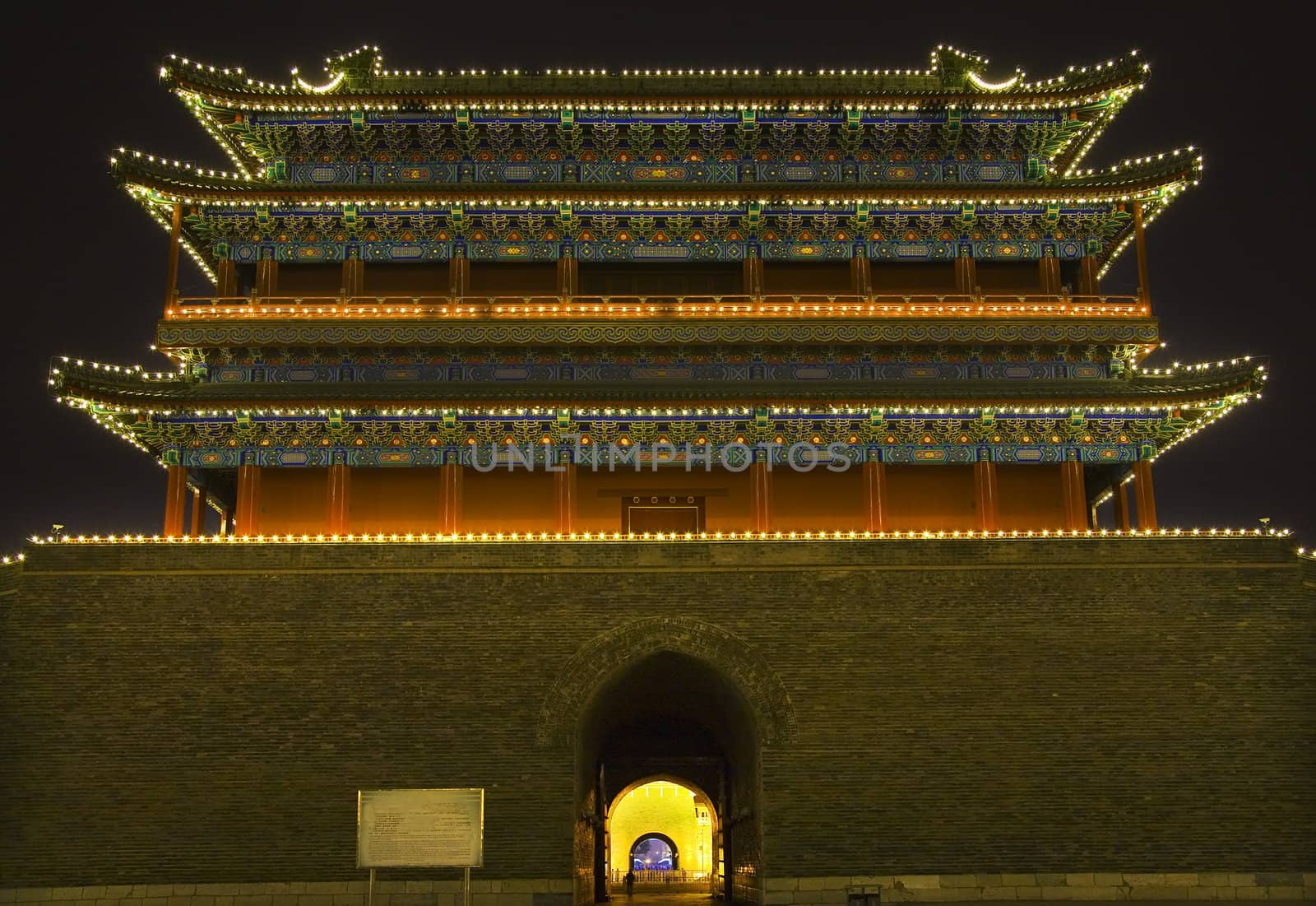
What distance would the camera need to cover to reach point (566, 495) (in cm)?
2348

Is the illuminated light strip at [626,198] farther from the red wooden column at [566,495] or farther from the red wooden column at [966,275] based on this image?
the red wooden column at [566,495]

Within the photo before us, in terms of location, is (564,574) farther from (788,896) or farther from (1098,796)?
(1098,796)

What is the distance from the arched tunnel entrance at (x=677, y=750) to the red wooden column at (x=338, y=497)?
227 inches

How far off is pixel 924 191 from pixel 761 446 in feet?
19.7

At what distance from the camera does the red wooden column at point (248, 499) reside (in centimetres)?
2319

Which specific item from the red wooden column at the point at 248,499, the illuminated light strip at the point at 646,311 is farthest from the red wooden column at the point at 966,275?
the red wooden column at the point at 248,499

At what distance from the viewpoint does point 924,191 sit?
2511cm

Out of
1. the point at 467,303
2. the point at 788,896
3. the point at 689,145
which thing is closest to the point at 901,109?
the point at 689,145

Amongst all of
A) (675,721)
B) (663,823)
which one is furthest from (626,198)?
(663,823)

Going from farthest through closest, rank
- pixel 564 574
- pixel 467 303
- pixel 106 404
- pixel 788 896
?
pixel 467 303 → pixel 106 404 → pixel 564 574 → pixel 788 896

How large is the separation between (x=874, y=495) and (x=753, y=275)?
16.3 ft

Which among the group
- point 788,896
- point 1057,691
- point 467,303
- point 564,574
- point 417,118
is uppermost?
point 417,118

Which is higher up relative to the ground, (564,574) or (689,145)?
(689,145)

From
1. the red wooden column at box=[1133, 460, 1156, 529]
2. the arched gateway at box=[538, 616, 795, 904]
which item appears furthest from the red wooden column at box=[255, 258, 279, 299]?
the red wooden column at box=[1133, 460, 1156, 529]
